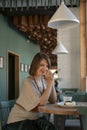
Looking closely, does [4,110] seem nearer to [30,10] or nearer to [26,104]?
[26,104]

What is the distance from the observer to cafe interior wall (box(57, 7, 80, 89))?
6.03 m

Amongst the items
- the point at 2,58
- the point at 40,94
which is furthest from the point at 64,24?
the point at 2,58

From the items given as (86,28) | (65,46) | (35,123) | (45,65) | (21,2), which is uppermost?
(21,2)

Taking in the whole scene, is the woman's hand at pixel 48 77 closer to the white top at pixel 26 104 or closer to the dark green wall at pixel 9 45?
the white top at pixel 26 104

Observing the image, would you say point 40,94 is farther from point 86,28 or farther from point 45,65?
point 86,28

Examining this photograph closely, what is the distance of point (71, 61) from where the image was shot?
609 cm

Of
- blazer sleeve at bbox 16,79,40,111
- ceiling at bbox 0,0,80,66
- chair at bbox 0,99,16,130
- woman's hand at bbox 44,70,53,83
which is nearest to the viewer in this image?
blazer sleeve at bbox 16,79,40,111

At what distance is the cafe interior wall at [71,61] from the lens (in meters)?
6.03

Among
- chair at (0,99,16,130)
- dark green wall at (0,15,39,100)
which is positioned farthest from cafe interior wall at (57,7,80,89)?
chair at (0,99,16,130)

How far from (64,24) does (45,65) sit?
105 centimetres

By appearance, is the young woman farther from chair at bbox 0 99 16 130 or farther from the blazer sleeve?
chair at bbox 0 99 16 130

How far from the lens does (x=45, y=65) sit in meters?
2.76

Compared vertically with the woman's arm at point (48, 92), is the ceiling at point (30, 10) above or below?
above

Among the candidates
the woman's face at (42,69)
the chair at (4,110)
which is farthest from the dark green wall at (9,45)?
the woman's face at (42,69)
